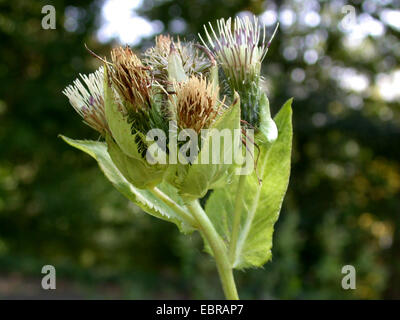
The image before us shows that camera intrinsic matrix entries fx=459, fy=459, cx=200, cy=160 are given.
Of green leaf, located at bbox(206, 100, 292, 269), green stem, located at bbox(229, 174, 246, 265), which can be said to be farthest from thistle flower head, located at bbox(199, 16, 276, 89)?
green stem, located at bbox(229, 174, 246, 265)

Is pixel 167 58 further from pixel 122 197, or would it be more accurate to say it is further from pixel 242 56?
pixel 122 197

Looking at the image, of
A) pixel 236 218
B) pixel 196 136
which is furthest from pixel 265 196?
pixel 196 136

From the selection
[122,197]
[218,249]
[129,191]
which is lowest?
[218,249]

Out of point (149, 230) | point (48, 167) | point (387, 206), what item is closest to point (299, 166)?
point (387, 206)

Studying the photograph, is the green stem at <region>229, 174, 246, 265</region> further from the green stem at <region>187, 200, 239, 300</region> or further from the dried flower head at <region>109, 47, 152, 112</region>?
the dried flower head at <region>109, 47, 152, 112</region>

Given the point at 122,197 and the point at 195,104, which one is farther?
the point at 122,197

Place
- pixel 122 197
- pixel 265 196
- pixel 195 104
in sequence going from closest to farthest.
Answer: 1. pixel 195 104
2. pixel 265 196
3. pixel 122 197

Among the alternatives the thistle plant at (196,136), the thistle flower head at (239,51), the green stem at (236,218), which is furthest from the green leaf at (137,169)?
the thistle flower head at (239,51)
